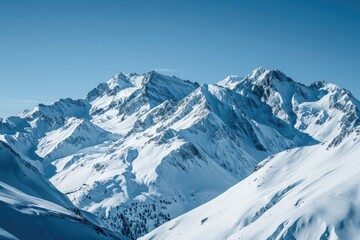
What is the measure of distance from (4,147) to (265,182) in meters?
103

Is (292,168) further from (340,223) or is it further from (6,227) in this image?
(6,227)

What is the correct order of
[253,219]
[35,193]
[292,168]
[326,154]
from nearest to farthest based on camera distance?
1. [35,193]
2. [253,219]
3. [326,154]
4. [292,168]

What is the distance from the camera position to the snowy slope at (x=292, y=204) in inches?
4417

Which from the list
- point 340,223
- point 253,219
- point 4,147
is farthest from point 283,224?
point 4,147

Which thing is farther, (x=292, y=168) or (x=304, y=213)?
(x=292, y=168)

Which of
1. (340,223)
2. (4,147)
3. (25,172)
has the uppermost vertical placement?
(4,147)

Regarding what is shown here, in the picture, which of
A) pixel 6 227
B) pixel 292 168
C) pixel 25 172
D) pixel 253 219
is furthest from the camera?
pixel 292 168

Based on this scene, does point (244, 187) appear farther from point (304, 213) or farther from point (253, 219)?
point (304, 213)

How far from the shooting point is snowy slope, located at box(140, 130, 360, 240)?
368 ft

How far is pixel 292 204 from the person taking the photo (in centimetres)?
12725

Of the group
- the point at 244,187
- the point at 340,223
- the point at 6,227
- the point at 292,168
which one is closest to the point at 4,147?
the point at 6,227

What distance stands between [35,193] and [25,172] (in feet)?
32.2

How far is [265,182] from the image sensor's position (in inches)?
6939

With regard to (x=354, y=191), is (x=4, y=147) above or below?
above
